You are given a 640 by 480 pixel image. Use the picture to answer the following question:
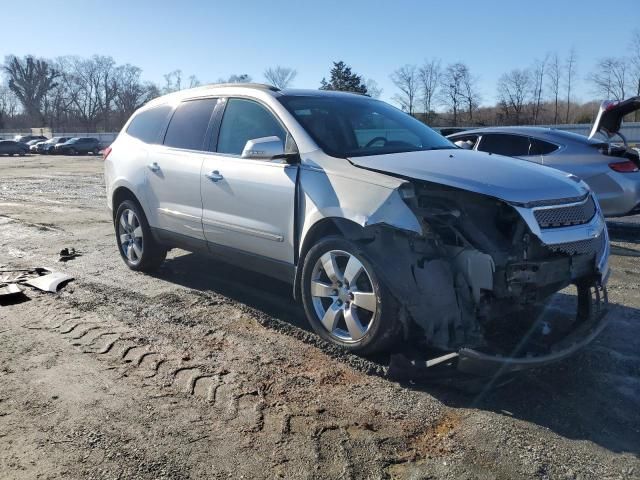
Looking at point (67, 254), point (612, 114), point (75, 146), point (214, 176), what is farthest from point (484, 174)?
point (75, 146)

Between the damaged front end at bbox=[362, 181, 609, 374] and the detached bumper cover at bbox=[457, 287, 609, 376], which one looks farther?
the damaged front end at bbox=[362, 181, 609, 374]

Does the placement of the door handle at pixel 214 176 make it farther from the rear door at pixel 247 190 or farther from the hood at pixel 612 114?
the hood at pixel 612 114

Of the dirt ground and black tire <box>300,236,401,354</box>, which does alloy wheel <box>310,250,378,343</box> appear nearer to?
black tire <box>300,236,401,354</box>

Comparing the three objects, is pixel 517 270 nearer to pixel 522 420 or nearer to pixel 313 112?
pixel 522 420

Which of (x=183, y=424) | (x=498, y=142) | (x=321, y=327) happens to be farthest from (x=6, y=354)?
(x=498, y=142)

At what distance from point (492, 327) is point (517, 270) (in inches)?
30.9

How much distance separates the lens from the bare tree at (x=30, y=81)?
106 metres

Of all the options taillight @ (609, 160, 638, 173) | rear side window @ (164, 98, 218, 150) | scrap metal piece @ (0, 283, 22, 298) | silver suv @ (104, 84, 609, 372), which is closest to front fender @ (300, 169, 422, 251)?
silver suv @ (104, 84, 609, 372)

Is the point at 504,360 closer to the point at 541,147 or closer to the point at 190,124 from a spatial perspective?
the point at 190,124

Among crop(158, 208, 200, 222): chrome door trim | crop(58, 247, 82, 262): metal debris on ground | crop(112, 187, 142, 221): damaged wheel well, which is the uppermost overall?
crop(112, 187, 142, 221): damaged wheel well

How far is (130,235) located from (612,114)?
6.10 m

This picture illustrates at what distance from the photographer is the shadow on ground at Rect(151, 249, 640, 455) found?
3027 millimetres

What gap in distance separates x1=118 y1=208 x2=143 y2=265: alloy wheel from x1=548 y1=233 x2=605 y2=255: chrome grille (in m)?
4.20

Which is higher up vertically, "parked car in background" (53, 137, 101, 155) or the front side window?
the front side window
